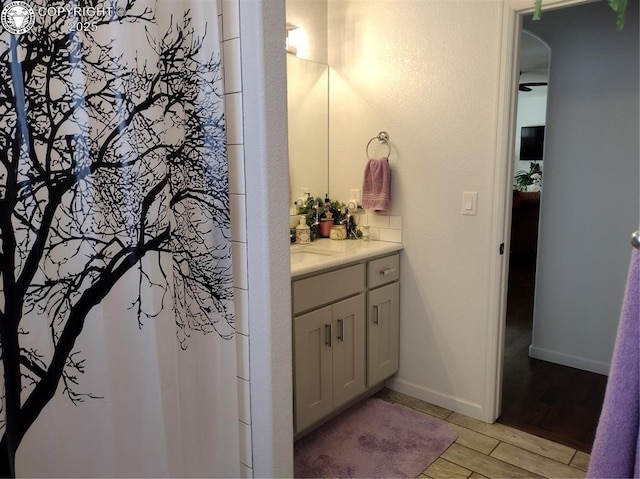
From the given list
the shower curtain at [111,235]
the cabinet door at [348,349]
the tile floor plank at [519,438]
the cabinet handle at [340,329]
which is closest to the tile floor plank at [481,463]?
the tile floor plank at [519,438]

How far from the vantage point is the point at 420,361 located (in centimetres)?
267

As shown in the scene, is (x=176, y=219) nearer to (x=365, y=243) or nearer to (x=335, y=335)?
(x=335, y=335)

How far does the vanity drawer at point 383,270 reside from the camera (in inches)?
97.0

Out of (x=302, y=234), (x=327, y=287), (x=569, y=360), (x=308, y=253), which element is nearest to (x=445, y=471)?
(x=327, y=287)

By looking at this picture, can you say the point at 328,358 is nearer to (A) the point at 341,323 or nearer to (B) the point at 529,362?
(A) the point at 341,323

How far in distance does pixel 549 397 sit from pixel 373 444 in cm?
112

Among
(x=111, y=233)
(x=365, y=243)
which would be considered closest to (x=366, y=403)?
(x=365, y=243)

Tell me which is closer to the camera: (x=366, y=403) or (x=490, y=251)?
(x=490, y=251)

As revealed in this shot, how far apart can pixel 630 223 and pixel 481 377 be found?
1286mm

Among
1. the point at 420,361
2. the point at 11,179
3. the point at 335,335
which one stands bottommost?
the point at 420,361

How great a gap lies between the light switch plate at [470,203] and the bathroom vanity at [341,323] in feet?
1.40

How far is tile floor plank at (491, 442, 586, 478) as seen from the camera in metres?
2.02

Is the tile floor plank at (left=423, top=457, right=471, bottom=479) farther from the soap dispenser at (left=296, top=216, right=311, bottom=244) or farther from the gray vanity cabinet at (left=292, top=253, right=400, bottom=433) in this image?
the soap dispenser at (left=296, top=216, right=311, bottom=244)

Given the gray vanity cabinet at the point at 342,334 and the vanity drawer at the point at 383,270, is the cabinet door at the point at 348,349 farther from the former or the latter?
the vanity drawer at the point at 383,270
